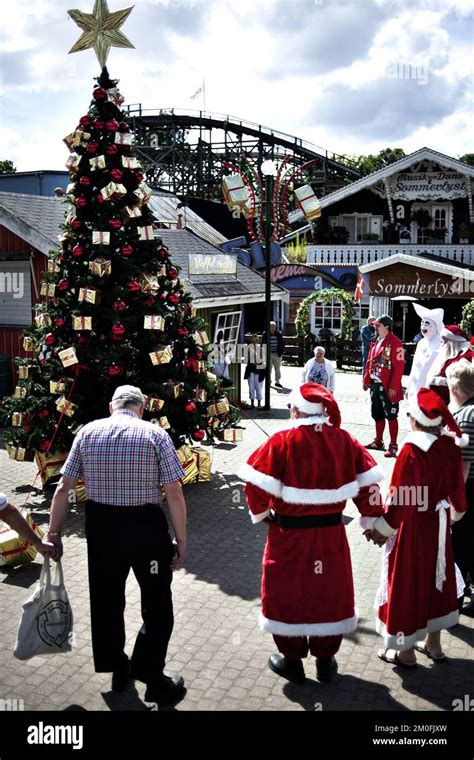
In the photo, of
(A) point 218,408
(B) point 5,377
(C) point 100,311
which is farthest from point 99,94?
(B) point 5,377

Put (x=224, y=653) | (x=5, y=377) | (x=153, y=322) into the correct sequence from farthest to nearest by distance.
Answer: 1. (x=5, y=377)
2. (x=153, y=322)
3. (x=224, y=653)

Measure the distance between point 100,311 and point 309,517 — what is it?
4501 millimetres

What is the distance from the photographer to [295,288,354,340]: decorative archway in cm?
2420

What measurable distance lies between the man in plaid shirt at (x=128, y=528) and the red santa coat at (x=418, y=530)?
1.38m

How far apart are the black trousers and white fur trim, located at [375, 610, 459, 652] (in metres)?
1.42

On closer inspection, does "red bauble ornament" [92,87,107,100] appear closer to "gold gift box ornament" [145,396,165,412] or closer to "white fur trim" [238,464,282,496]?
"gold gift box ornament" [145,396,165,412]

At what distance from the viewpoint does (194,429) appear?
8.62m

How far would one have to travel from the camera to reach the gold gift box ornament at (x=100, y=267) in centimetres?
790

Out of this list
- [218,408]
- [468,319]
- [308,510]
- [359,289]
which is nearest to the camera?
[308,510]

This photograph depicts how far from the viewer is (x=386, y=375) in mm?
10000

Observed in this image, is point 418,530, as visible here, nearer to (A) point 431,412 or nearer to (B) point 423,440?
(B) point 423,440

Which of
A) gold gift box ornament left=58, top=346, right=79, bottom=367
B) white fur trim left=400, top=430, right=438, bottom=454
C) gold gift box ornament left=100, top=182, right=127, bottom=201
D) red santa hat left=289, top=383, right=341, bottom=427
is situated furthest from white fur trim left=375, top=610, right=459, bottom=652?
gold gift box ornament left=100, top=182, right=127, bottom=201

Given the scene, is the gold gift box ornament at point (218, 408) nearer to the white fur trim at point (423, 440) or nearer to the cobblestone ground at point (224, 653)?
the cobblestone ground at point (224, 653)
